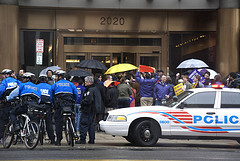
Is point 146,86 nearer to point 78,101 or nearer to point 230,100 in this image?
point 78,101

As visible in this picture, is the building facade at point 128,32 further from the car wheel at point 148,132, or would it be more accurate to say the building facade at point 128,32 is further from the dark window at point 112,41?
the car wheel at point 148,132

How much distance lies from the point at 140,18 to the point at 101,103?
11931mm

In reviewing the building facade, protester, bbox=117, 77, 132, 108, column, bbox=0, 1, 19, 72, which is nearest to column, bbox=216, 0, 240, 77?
the building facade

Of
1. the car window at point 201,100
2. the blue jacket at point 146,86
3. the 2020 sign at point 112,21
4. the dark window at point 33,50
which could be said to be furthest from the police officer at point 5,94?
the 2020 sign at point 112,21

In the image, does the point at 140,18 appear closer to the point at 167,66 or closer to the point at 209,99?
the point at 167,66

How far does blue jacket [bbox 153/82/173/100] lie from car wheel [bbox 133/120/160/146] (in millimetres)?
4375

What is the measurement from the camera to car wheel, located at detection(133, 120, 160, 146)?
13.5 metres

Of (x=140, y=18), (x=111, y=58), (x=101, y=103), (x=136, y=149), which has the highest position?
→ (x=140, y=18)

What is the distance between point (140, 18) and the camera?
85.4 ft

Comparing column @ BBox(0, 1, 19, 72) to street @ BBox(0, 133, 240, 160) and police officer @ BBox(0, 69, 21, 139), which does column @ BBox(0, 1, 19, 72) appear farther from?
street @ BBox(0, 133, 240, 160)

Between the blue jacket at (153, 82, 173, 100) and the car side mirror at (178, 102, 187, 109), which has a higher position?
the blue jacket at (153, 82, 173, 100)

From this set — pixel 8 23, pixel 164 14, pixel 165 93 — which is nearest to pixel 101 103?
pixel 165 93

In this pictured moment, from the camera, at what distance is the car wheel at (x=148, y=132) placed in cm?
1348

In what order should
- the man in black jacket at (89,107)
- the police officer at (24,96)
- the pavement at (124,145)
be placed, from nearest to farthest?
the police officer at (24,96) → the pavement at (124,145) → the man in black jacket at (89,107)
